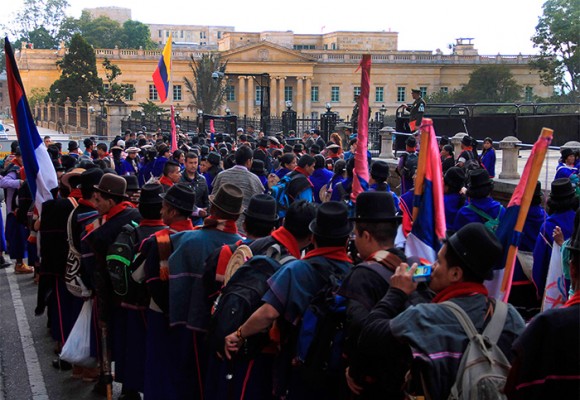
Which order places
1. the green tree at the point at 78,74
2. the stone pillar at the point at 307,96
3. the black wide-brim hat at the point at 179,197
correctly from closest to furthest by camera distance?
the black wide-brim hat at the point at 179,197, the green tree at the point at 78,74, the stone pillar at the point at 307,96

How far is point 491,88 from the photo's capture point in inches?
2830

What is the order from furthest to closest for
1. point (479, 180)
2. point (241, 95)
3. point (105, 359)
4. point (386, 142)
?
1. point (241, 95)
2. point (386, 142)
3. point (479, 180)
4. point (105, 359)

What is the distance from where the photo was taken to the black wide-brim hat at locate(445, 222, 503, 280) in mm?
3301

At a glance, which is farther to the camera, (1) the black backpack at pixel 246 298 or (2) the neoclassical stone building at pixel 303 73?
(2) the neoclassical stone building at pixel 303 73

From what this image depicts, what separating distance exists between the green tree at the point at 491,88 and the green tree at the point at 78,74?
32.9 metres

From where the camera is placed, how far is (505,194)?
14.2 metres

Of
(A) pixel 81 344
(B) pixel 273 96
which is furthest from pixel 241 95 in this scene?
(A) pixel 81 344

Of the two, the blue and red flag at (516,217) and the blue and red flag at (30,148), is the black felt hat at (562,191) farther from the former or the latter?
the blue and red flag at (30,148)

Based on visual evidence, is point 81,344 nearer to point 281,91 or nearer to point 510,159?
point 510,159

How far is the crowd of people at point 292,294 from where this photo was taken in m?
3.17

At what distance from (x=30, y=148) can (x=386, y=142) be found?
527 inches

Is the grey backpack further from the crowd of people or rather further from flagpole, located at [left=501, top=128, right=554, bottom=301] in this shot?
flagpole, located at [left=501, top=128, right=554, bottom=301]

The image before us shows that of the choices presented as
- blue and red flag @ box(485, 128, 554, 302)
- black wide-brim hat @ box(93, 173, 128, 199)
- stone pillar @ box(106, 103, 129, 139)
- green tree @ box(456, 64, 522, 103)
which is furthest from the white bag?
green tree @ box(456, 64, 522, 103)

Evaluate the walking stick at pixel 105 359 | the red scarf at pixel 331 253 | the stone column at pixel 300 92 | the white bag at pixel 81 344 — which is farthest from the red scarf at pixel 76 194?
the stone column at pixel 300 92
